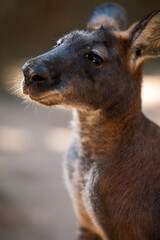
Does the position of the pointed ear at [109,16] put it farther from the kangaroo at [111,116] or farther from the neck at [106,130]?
the neck at [106,130]

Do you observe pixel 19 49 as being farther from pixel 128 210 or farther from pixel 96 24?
pixel 128 210

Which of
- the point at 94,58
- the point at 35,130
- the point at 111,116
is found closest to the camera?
the point at 94,58

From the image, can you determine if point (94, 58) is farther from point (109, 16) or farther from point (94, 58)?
point (109, 16)

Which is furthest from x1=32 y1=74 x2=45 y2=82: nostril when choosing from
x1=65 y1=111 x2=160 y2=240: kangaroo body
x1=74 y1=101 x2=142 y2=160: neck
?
x1=65 y1=111 x2=160 y2=240: kangaroo body

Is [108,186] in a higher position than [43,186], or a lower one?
lower

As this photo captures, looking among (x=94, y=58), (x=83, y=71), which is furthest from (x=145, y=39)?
(x=83, y=71)

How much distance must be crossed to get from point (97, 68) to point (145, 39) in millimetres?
435

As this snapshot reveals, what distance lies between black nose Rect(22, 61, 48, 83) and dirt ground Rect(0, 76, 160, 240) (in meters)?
1.84

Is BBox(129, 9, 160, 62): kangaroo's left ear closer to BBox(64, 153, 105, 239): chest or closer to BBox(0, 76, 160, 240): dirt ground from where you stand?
BBox(64, 153, 105, 239): chest

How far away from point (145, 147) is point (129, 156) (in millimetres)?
151

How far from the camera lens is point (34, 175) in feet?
25.5

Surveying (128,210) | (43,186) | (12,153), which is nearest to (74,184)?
(128,210)

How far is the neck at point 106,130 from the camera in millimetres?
3762

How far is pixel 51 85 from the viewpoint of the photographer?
3.42m
